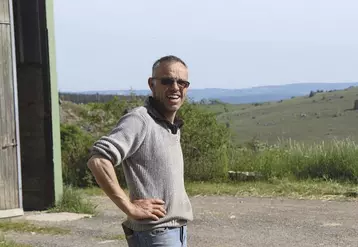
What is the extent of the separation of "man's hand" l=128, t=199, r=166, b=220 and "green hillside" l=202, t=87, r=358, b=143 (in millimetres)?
20864

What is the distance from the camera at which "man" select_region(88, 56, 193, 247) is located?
351 cm

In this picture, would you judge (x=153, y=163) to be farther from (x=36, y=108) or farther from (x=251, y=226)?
(x=36, y=108)

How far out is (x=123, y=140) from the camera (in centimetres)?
353

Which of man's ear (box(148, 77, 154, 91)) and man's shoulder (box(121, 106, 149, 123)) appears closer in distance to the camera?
man's shoulder (box(121, 106, 149, 123))

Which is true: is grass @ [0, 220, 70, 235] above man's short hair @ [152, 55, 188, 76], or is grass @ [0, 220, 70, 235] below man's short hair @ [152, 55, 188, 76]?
below

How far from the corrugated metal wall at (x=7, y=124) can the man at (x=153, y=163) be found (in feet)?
19.0

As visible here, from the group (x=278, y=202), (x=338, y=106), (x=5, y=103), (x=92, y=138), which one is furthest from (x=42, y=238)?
(x=338, y=106)

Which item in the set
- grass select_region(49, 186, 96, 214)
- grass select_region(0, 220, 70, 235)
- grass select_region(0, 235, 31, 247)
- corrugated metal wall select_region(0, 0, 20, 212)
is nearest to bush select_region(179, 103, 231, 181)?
grass select_region(49, 186, 96, 214)

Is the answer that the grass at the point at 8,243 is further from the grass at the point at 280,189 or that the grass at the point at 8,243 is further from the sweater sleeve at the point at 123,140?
the grass at the point at 280,189

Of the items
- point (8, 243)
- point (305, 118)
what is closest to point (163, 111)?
point (8, 243)

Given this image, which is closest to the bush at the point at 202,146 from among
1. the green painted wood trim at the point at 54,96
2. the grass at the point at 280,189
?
the grass at the point at 280,189

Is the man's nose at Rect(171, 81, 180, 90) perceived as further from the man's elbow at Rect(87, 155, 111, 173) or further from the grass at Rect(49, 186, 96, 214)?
the grass at Rect(49, 186, 96, 214)

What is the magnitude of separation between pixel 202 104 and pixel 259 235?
6347 mm

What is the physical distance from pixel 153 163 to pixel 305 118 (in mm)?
32734
